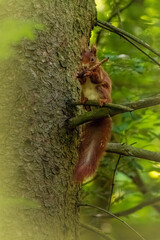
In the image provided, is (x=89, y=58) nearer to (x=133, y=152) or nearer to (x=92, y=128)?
(x=92, y=128)

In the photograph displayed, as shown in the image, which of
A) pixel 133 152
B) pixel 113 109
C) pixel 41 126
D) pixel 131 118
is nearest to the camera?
pixel 113 109

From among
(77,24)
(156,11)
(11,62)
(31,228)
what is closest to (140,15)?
(156,11)

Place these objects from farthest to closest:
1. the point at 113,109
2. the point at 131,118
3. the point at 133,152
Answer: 1. the point at 131,118
2. the point at 133,152
3. the point at 113,109

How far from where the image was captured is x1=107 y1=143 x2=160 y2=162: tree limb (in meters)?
1.73

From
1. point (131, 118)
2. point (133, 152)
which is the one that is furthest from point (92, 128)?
point (131, 118)

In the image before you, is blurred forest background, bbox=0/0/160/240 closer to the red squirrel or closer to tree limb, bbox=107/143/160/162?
the red squirrel

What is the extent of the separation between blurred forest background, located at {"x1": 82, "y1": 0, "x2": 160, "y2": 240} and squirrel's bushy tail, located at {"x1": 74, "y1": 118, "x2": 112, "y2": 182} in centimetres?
69

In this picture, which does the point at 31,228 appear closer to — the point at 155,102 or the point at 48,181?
the point at 48,181

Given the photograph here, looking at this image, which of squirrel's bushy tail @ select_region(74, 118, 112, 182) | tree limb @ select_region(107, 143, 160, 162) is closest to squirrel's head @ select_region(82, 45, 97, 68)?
squirrel's bushy tail @ select_region(74, 118, 112, 182)

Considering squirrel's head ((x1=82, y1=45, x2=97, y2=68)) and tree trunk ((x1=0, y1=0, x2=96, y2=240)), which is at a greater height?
squirrel's head ((x1=82, y1=45, x2=97, y2=68))

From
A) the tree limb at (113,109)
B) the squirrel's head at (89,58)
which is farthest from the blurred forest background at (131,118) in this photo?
the tree limb at (113,109)

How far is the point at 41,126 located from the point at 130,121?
142 cm

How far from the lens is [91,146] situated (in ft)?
6.27

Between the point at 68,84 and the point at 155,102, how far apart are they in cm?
52
